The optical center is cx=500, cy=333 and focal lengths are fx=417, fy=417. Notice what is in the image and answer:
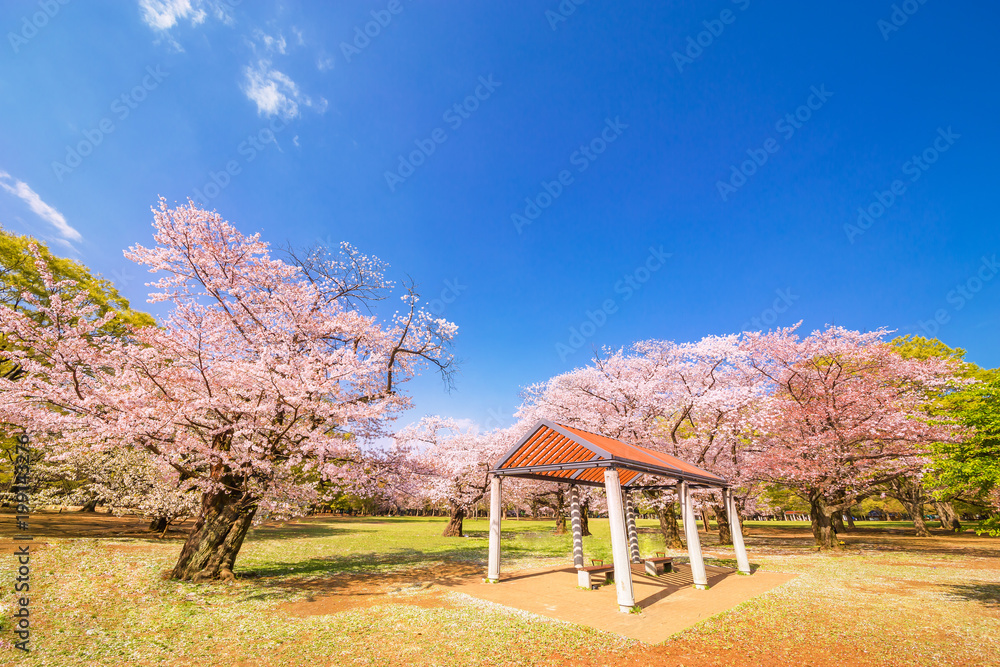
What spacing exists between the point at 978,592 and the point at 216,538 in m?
18.4

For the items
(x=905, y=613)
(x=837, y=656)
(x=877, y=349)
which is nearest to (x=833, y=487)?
(x=877, y=349)

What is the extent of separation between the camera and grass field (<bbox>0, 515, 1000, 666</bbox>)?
5918mm

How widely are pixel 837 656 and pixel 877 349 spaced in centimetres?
2027

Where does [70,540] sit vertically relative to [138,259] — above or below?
below

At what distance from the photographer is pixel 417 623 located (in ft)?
24.7

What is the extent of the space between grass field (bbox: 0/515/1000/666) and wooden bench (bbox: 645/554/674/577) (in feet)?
8.64

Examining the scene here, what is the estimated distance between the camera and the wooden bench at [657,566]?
37.0 ft

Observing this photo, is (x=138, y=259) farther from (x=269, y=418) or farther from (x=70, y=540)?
(x=70, y=540)

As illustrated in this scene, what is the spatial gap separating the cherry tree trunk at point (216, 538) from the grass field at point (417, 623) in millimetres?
617

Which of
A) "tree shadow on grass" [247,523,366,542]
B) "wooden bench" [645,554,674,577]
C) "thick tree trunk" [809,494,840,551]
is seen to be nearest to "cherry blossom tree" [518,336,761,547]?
"thick tree trunk" [809,494,840,551]

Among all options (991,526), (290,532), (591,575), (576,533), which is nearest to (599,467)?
(576,533)

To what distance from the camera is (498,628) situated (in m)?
7.23

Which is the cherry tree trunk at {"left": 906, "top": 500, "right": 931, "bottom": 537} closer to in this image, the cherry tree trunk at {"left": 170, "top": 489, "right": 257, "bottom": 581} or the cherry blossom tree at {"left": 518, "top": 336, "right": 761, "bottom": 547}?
the cherry blossom tree at {"left": 518, "top": 336, "right": 761, "bottom": 547}

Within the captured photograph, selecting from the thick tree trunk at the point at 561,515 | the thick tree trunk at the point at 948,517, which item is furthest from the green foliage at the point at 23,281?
the thick tree trunk at the point at 948,517
